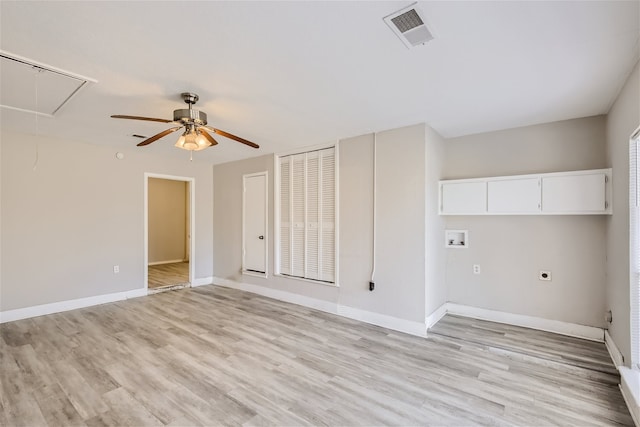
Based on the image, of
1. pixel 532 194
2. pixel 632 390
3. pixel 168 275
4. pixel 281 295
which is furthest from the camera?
pixel 168 275

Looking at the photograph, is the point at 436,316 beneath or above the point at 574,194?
beneath

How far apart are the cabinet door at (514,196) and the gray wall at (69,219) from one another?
539 centimetres

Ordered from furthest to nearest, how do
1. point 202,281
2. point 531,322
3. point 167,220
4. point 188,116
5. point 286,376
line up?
point 167,220
point 202,281
point 531,322
point 188,116
point 286,376

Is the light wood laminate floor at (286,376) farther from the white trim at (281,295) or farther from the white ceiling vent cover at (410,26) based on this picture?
the white ceiling vent cover at (410,26)

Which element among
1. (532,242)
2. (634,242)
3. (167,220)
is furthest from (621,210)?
(167,220)

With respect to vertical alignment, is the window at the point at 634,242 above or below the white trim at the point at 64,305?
above

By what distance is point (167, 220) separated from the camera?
27.8 feet

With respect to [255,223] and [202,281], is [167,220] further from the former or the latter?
[255,223]

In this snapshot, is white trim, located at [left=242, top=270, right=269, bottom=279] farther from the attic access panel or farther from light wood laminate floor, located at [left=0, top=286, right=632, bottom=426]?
the attic access panel

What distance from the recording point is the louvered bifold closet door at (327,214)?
436 cm

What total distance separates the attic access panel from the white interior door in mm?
2859

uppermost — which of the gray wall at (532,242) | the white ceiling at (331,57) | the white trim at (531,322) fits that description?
the white ceiling at (331,57)

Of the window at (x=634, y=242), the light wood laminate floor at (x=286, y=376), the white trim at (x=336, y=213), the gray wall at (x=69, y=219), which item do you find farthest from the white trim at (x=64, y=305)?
the window at (x=634, y=242)

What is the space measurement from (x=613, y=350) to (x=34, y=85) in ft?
19.0
